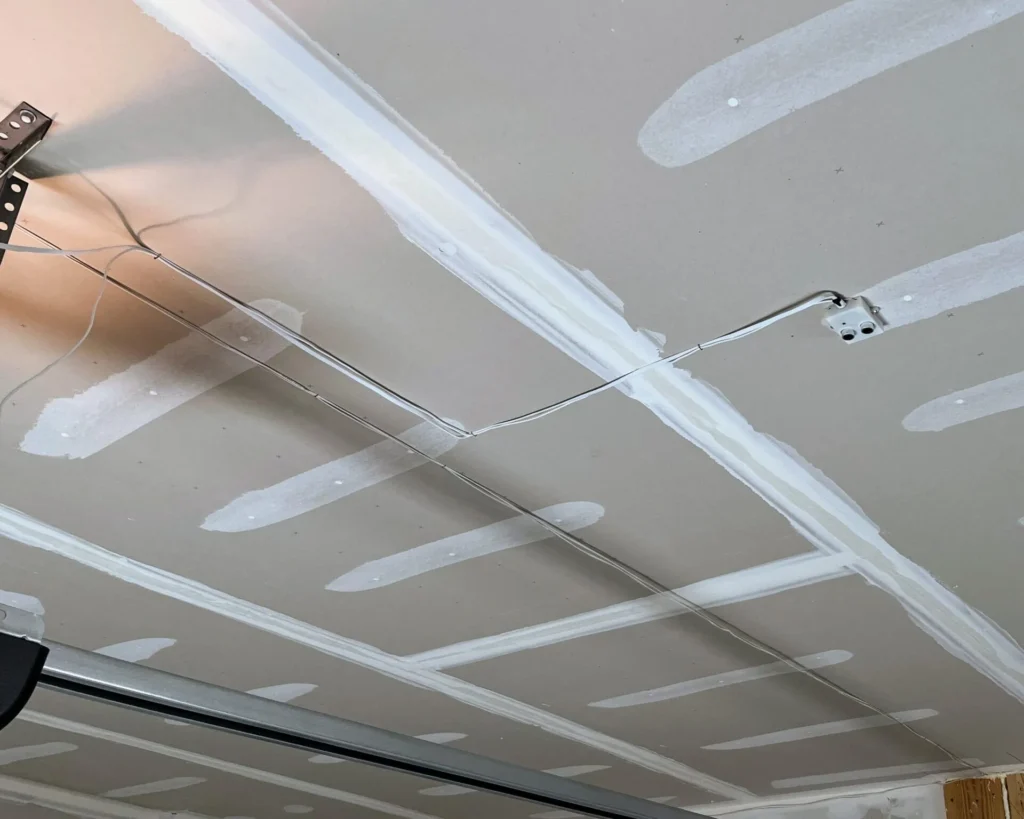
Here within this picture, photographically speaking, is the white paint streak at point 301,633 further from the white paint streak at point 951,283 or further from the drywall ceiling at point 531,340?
the white paint streak at point 951,283

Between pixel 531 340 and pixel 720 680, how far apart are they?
5.57 ft

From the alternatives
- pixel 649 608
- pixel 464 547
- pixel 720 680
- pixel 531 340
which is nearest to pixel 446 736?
pixel 720 680

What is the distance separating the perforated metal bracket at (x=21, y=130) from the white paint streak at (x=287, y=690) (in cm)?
212

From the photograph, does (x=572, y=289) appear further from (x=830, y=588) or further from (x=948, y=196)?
(x=830, y=588)

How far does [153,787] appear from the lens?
4.13 m

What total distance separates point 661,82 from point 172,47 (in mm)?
632

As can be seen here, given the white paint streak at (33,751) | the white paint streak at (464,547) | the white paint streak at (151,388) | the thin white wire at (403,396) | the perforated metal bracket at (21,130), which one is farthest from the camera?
the white paint streak at (33,751)

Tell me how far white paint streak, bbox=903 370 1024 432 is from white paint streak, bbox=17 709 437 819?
125 inches

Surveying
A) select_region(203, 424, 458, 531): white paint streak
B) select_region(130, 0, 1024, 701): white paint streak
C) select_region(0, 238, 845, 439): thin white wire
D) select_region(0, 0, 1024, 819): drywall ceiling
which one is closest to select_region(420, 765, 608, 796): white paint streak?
select_region(0, 0, 1024, 819): drywall ceiling

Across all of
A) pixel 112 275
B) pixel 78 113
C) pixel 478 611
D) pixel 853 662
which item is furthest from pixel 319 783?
pixel 78 113

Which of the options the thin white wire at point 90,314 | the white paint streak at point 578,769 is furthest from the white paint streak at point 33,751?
the thin white wire at point 90,314

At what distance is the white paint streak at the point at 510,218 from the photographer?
112cm

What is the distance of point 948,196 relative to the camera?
1.30 meters

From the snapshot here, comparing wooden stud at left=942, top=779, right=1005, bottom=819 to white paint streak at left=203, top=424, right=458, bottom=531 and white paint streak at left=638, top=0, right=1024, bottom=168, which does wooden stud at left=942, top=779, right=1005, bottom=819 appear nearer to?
white paint streak at left=203, top=424, right=458, bottom=531
